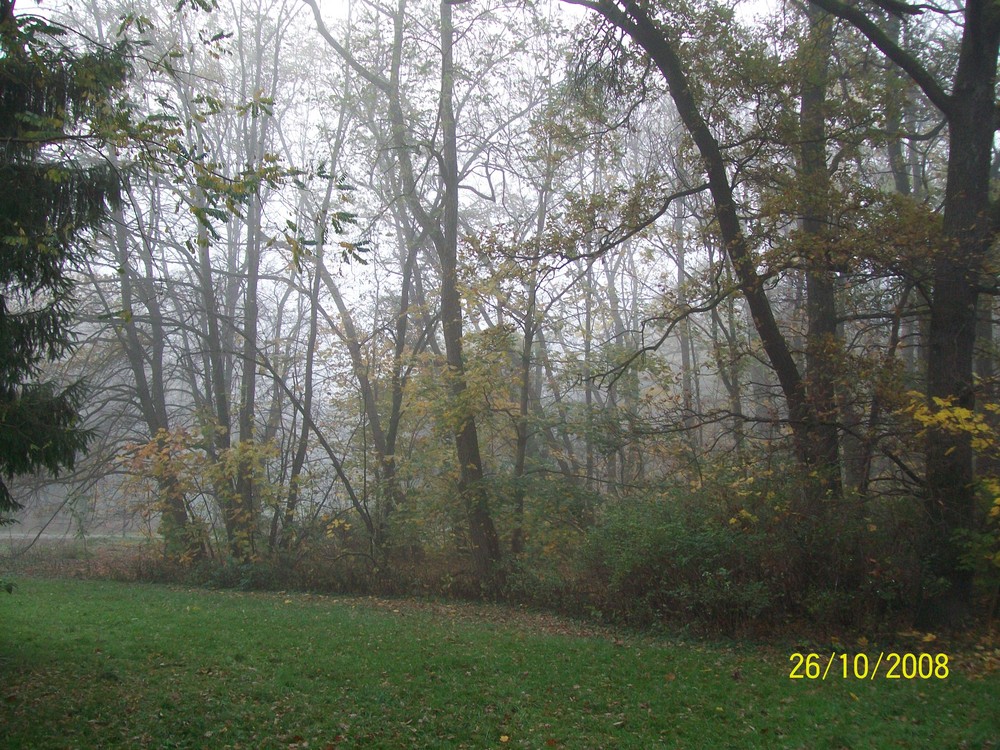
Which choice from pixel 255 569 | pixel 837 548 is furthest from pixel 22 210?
pixel 255 569

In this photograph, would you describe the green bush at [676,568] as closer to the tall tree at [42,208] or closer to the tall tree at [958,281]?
the tall tree at [958,281]

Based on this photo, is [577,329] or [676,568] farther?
[577,329]

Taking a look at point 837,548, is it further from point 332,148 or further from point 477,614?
point 332,148

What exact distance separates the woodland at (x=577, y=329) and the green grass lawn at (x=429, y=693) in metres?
1.82

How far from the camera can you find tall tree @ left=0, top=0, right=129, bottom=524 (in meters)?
6.48

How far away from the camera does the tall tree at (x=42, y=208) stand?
6480 mm

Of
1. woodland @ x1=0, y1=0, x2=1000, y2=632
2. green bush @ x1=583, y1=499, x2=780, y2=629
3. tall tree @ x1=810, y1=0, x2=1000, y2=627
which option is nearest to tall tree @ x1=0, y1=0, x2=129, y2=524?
woodland @ x1=0, y1=0, x2=1000, y2=632
